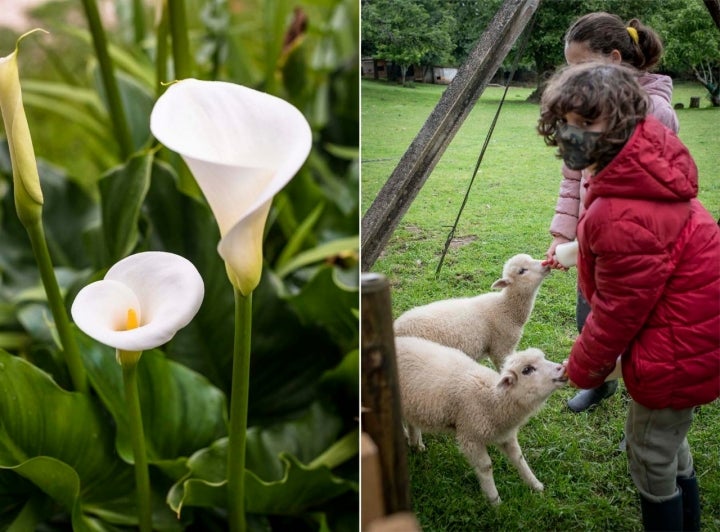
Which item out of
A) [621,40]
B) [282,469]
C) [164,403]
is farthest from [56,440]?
[621,40]

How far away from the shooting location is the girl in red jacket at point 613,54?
0.92 meters

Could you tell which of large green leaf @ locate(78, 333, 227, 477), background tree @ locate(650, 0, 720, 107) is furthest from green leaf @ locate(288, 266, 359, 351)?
background tree @ locate(650, 0, 720, 107)

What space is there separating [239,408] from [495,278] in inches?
16.2

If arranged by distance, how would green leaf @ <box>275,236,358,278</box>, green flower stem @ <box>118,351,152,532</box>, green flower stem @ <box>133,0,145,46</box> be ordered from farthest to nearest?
green flower stem @ <box>133,0,145,46</box> → green leaf @ <box>275,236,358,278</box> → green flower stem @ <box>118,351,152,532</box>

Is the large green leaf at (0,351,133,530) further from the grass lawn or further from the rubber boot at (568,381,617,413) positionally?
the rubber boot at (568,381,617,413)

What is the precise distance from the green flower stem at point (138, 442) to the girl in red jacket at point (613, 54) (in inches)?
20.7

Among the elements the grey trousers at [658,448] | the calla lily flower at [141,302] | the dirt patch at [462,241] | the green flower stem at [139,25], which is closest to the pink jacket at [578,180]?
the dirt patch at [462,241]

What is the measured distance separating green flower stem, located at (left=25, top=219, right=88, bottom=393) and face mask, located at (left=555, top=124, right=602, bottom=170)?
1.85 ft

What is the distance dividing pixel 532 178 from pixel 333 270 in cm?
28

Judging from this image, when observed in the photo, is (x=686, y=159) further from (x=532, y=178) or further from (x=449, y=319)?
(x=449, y=319)

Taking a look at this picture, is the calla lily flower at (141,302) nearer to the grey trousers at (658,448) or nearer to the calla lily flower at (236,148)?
the calla lily flower at (236,148)

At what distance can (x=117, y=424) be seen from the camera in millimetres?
1006

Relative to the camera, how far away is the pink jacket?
2.98 feet

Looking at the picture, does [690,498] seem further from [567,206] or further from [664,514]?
[567,206]
